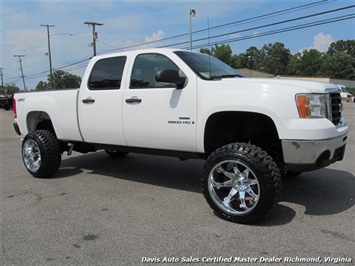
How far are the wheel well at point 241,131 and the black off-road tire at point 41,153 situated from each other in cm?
292

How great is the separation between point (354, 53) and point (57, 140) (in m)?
137

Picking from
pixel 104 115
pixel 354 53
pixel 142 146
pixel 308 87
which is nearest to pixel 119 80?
pixel 104 115

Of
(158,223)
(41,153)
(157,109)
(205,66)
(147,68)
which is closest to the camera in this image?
(158,223)

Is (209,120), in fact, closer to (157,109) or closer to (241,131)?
(241,131)

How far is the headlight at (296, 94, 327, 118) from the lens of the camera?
11.9 ft

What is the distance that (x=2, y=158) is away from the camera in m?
7.95

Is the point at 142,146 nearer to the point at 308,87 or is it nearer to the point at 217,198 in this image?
the point at 217,198

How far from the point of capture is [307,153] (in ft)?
11.9

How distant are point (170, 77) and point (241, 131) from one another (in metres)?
1.22

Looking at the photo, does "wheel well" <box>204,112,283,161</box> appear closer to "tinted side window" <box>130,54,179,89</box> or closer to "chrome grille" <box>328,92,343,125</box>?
"chrome grille" <box>328,92,343,125</box>

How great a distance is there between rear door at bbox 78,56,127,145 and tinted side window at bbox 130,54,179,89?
0.80 feet

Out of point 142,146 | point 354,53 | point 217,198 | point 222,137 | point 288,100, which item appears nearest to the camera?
point 288,100

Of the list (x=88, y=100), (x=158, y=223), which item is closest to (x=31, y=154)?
(x=88, y=100)

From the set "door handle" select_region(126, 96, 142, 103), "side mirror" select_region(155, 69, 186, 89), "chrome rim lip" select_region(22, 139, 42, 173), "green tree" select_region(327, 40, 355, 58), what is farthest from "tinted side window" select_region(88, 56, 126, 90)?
"green tree" select_region(327, 40, 355, 58)
